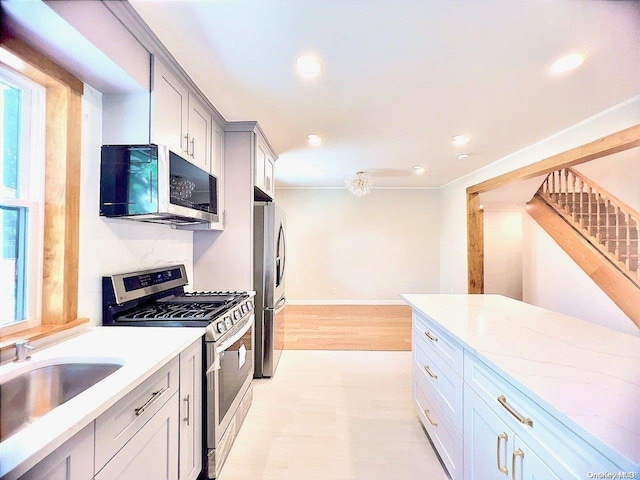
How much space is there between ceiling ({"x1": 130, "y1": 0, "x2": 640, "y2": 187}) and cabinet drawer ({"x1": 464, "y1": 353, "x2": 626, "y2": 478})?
1623 mm

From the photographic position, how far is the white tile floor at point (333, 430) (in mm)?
1680

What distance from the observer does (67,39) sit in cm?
111

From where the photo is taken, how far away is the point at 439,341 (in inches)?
65.5

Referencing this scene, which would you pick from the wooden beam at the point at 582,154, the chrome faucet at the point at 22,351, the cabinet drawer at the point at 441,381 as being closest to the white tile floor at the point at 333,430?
the cabinet drawer at the point at 441,381

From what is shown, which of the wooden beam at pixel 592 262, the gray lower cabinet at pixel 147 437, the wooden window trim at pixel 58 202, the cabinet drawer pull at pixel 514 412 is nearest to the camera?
Answer: the gray lower cabinet at pixel 147 437

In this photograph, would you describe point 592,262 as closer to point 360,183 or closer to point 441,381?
point 360,183

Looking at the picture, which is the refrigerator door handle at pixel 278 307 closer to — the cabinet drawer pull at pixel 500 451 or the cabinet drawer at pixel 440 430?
the cabinet drawer at pixel 440 430

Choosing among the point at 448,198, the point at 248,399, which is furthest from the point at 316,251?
the point at 248,399

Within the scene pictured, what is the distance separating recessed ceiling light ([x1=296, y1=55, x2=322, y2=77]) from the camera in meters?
1.59

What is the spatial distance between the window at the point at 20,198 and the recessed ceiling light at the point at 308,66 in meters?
1.30

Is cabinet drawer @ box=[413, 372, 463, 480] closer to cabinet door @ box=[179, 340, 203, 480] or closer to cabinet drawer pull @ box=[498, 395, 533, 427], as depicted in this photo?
cabinet drawer pull @ box=[498, 395, 533, 427]

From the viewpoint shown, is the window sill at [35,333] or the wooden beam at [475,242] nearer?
the window sill at [35,333]

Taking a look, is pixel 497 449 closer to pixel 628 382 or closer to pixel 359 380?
pixel 628 382

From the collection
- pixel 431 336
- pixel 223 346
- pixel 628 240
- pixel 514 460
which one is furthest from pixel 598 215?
pixel 223 346
